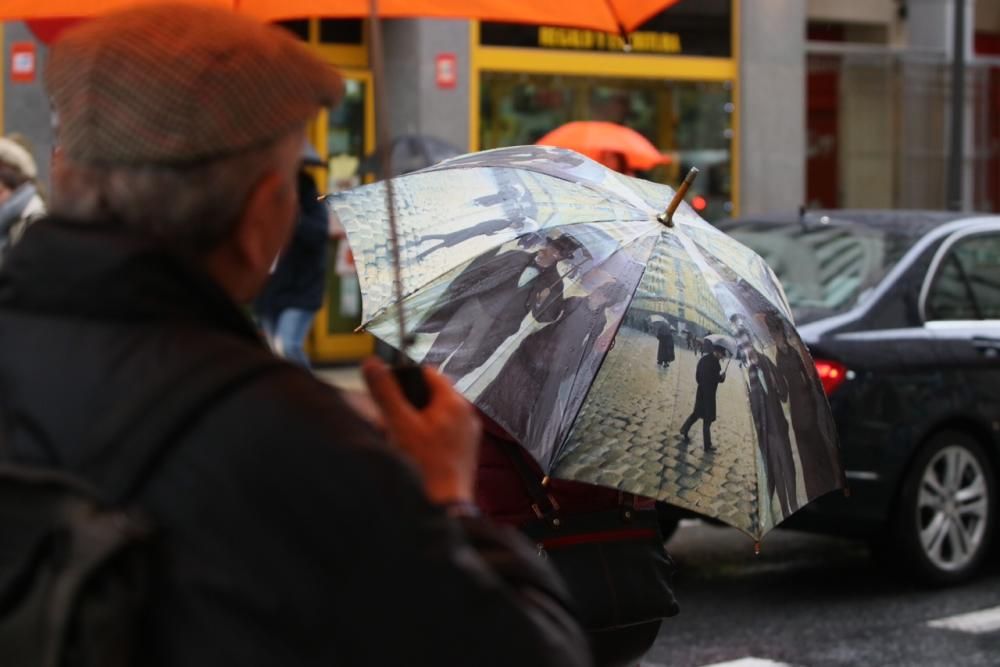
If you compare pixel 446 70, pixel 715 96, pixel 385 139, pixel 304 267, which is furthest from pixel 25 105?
pixel 385 139

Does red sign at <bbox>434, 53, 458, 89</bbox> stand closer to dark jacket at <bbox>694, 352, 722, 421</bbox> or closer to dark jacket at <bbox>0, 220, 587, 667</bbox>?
dark jacket at <bbox>694, 352, 722, 421</bbox>

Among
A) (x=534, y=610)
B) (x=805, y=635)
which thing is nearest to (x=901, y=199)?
(x=805, y=635)

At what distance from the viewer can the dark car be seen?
24.1ft

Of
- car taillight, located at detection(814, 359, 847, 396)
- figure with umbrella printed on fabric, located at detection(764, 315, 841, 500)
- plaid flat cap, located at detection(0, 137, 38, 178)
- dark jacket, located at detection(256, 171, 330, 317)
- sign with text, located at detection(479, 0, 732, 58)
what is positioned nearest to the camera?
figure with umbrella printed on fabric, located at detection(764, 315, 841, 500)

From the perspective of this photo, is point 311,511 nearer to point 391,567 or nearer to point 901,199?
point 391,567

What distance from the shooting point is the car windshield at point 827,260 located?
7807 mm

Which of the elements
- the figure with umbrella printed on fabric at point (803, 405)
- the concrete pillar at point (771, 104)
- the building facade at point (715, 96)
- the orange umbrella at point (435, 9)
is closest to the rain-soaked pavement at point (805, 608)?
the figure with umbrella printed on fabric at point (803, 405)

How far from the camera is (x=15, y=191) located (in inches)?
319

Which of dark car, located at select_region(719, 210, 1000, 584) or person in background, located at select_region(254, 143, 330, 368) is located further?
person in background, located at select_region(254, 143, 330, 368)

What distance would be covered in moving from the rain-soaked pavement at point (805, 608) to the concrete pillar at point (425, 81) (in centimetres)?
725

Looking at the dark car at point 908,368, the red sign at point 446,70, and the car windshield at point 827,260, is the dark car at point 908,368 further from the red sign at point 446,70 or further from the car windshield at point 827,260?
the red sign at point 446,70

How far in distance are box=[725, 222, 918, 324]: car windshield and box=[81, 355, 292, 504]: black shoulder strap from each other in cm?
619

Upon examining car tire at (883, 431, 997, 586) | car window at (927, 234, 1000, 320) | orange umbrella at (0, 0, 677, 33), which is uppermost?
orange umbrella at (0, 0, 677, 33)

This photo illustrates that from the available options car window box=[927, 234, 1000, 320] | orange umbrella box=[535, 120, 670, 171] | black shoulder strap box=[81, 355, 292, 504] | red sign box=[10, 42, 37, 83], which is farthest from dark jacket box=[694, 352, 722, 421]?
red sign box=[10, 42, 37, 83]
